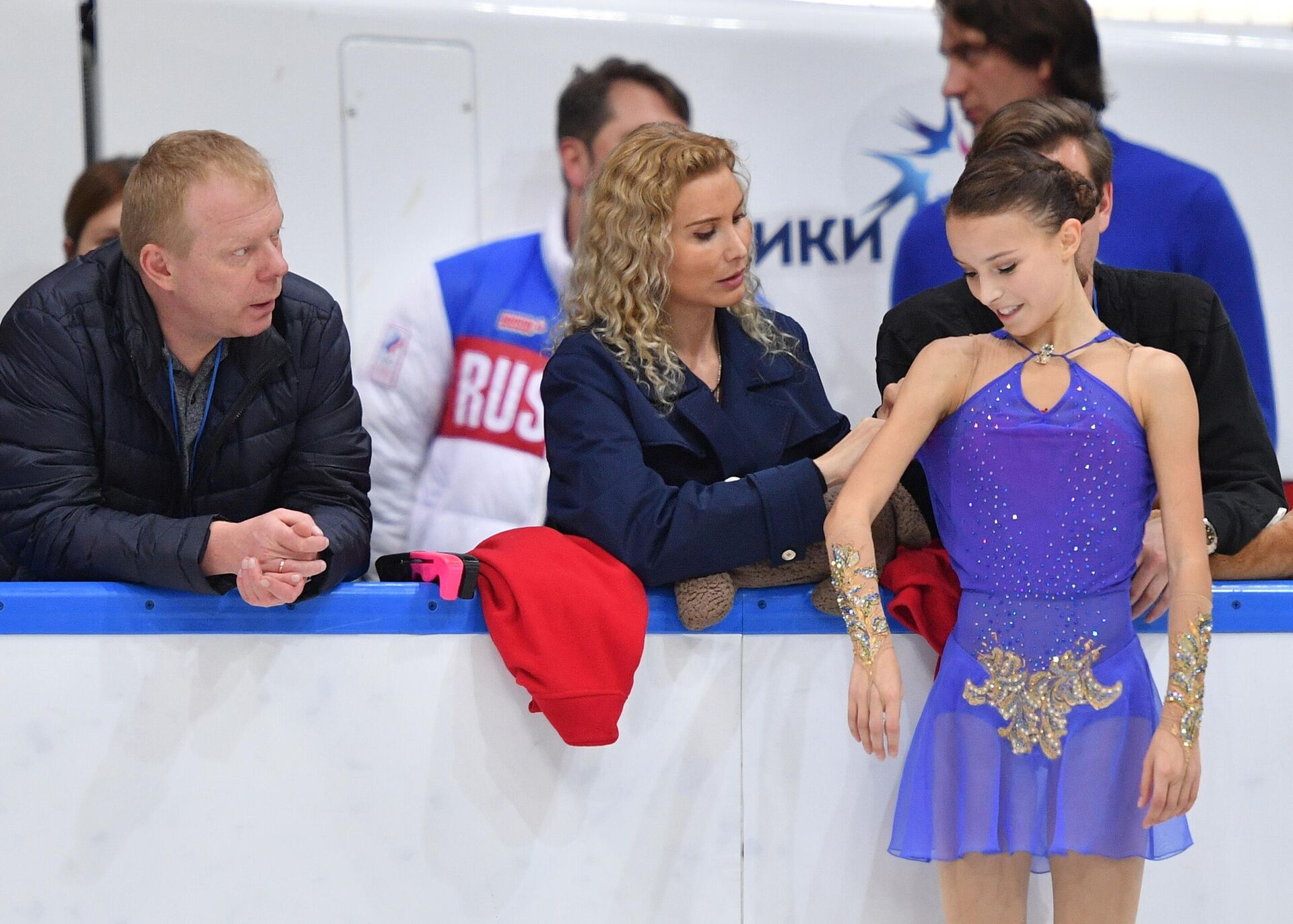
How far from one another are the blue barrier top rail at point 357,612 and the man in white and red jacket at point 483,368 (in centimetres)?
128

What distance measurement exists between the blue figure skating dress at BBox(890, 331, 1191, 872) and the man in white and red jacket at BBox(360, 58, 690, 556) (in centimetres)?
161

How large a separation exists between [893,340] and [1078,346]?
1.61ft

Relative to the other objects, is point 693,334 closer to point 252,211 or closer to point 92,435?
point 252,211

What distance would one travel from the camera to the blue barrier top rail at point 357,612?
6.39 feet

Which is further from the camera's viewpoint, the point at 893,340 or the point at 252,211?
the point at 893,340

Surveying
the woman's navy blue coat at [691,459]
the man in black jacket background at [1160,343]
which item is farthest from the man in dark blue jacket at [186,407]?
the man in black jacket background at [1160,343]

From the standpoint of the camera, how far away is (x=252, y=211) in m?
2.05

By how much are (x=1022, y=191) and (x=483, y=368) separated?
6.04ft

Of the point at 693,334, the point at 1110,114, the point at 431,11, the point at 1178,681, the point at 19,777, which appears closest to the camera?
the point at 1178,681

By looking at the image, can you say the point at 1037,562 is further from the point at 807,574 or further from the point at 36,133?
the point at 36,133

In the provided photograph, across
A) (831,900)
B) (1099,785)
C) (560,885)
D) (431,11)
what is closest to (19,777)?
(560,885)

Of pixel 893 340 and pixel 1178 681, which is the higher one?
pixel 893 340

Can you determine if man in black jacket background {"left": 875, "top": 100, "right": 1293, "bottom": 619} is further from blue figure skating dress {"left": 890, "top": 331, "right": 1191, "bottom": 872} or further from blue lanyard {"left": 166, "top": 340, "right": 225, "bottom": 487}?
blue lanyard {"left": 166, "top": 340, "right": 225, "bottom": 487}

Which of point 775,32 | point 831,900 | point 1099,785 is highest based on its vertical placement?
point 775,32
